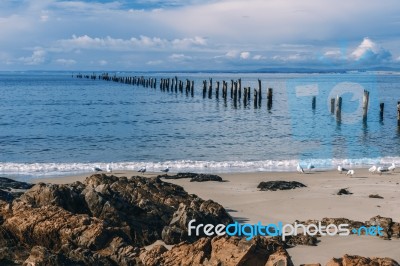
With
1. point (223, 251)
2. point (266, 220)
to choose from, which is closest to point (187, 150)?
point (266, 220)

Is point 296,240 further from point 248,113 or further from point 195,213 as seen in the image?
point 248,113

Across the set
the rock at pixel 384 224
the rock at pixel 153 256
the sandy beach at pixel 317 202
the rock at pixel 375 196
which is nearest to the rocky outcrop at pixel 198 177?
the sandy beach at pixel 317 202

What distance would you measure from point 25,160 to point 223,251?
16.3 metres

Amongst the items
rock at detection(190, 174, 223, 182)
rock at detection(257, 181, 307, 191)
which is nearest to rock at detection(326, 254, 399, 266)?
rock at detection(257, 181, 307, 191)

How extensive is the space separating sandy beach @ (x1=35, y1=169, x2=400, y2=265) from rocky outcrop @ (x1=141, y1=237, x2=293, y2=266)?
169cm

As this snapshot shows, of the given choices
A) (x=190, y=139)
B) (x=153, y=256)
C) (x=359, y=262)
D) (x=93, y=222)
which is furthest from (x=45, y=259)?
(x=190, y=139)

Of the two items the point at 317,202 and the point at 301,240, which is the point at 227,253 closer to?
the point at 301,240

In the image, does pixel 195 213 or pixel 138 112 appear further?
pixel 138 112

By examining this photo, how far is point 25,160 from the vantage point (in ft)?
67.4

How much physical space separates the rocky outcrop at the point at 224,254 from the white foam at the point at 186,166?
11589mm

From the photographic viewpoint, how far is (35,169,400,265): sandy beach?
7828 mm

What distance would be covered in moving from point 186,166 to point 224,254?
1315 centimetres

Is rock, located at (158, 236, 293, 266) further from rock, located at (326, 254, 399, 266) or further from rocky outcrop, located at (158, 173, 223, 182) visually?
rocky outcrop, located at (158, 173, 223, 182)

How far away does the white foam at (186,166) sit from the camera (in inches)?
700
